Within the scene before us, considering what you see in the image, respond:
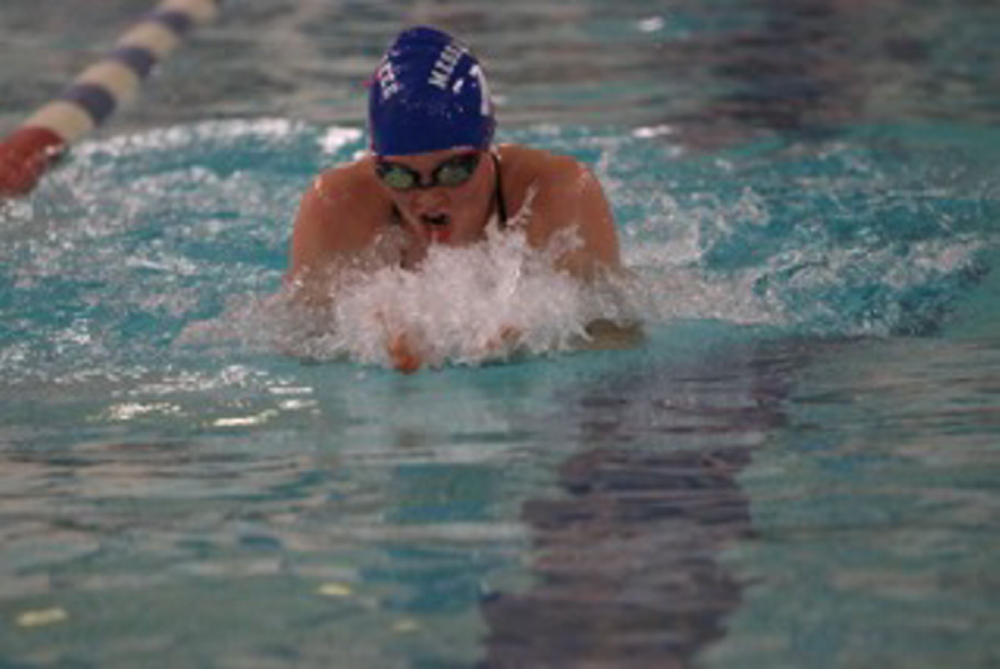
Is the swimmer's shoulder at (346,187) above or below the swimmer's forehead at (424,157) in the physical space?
below

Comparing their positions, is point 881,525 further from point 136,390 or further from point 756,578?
point 136,390

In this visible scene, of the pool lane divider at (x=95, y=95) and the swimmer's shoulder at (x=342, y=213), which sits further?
the pool lane divider at (x=95, y=95)

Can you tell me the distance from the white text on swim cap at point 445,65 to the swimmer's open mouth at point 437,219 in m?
0.28

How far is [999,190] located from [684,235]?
43.1 inches

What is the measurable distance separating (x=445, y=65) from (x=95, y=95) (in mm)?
3959

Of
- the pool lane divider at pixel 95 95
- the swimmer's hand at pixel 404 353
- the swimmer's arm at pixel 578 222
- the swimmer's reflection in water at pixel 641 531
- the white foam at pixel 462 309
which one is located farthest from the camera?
the pool lane divider at pixel 95 95

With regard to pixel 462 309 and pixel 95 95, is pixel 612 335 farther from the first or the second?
pixel 95 95

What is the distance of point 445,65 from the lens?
3.91m

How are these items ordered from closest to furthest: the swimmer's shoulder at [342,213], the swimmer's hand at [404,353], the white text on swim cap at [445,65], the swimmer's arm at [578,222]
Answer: the swimmer's hand at [404,353], the white text on swim cap at [445,65], the swimmer's arm at [578,222], the swimmer's shoulder at [342,213]

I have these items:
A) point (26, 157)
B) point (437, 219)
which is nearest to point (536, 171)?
point (437, 219)

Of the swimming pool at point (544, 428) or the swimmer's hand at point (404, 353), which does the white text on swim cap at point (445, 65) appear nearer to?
the swimming pool at point (544, 428)

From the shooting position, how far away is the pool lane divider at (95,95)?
6.50 metres

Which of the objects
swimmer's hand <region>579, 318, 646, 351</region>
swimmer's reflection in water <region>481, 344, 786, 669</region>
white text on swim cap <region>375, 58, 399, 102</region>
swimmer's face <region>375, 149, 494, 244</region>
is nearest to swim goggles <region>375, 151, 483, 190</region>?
swimmer's face <region>375, 149, 494, 244</region>

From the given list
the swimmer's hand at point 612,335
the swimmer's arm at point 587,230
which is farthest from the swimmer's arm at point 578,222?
the swimmer's hand at point 612,335
